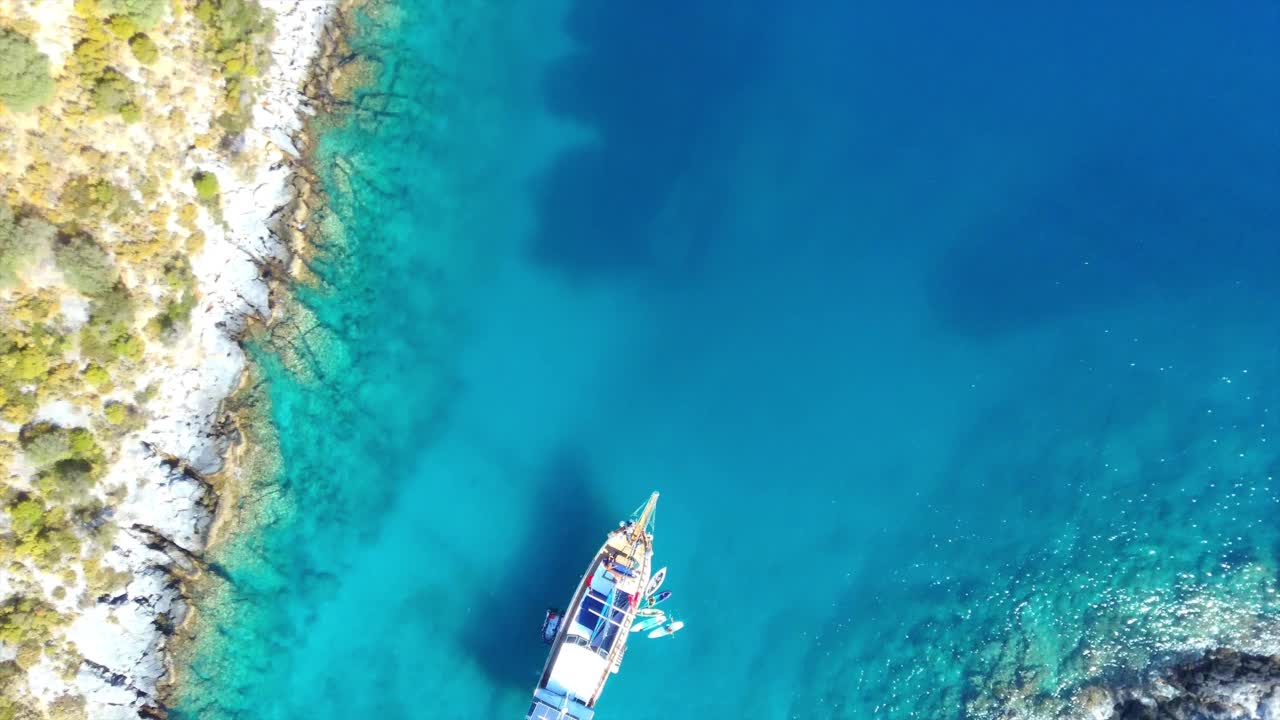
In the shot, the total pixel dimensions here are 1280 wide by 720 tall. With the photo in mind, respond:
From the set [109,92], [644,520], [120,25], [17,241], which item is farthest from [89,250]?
[644,520]

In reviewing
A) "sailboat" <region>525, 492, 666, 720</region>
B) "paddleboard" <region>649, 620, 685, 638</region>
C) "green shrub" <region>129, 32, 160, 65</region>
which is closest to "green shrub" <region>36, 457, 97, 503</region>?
"green shrub" <region>129, 32, 160, 65</region>

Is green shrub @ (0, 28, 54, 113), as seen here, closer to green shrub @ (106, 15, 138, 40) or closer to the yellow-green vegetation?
the yellow-green vegetation

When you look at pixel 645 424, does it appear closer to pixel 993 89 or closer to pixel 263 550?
pixel 263 550

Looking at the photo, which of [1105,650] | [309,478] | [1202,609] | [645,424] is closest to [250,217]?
[309,478]

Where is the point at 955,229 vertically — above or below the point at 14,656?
above

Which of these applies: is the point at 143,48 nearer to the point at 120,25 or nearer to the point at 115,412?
the point at 120,25
